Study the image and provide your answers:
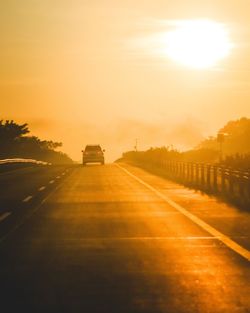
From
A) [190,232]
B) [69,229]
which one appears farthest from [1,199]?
[190,232]

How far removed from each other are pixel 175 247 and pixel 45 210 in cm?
842

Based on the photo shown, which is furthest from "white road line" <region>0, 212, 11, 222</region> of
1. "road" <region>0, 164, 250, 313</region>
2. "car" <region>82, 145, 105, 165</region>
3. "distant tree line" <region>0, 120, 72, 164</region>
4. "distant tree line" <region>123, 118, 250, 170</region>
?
"distant tree line" <region>0, 120, 72, 164</region>

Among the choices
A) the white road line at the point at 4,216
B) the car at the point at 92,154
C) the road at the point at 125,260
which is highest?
the car at the point at 92,154

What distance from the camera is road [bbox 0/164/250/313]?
26.7 feet

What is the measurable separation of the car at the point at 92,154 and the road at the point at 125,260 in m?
53.2

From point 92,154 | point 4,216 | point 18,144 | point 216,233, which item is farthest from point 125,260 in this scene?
point 18,144

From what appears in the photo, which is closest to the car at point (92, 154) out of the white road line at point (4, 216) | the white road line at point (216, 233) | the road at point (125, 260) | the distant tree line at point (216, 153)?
the distant tree line at point (216, 153)

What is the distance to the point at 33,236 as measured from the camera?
47.0ft

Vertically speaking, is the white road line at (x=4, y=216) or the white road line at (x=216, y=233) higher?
the white road line at (x=4, y=216)

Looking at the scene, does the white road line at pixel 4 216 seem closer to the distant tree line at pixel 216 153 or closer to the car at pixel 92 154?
the distant tree line at pixel 216 153

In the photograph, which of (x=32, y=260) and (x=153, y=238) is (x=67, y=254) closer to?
(x=32, y=260)

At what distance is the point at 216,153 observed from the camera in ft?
293

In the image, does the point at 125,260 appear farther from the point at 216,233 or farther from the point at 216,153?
the point at 216,153

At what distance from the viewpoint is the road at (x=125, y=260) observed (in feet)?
26.7
